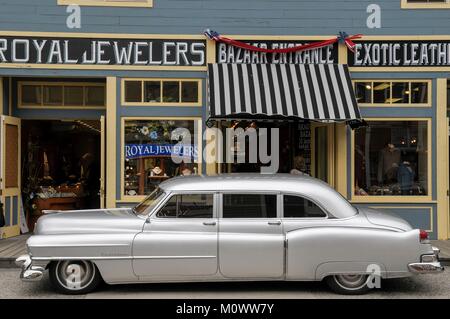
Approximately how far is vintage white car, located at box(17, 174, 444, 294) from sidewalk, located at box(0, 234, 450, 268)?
6.30ft

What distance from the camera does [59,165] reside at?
13.9 metres

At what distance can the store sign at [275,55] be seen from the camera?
1075 centimetres

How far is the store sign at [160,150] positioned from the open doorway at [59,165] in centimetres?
256

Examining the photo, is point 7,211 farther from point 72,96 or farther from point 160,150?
point 160,150

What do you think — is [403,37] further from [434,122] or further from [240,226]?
[240,226]

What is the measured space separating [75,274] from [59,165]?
7537mm

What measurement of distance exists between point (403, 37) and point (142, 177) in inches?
221

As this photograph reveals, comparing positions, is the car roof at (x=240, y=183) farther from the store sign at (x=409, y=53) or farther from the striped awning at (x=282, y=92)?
the store sign at (x=409, y=53)

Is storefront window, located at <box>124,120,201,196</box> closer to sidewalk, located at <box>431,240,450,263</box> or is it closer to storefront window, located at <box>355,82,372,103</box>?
storefront window, located at <box>355,82,372,103</box>

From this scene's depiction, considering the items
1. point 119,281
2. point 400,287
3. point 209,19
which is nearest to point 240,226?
point 119,281

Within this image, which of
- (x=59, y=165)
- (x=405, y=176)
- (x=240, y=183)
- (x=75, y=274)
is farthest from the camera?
(x=59, y=165)

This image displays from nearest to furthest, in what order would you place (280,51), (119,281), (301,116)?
(119,281), (301,116), (280,51)

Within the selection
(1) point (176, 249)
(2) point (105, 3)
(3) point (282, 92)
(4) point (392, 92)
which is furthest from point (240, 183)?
(2) point (105, 3)

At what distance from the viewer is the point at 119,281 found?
671 centimetres
